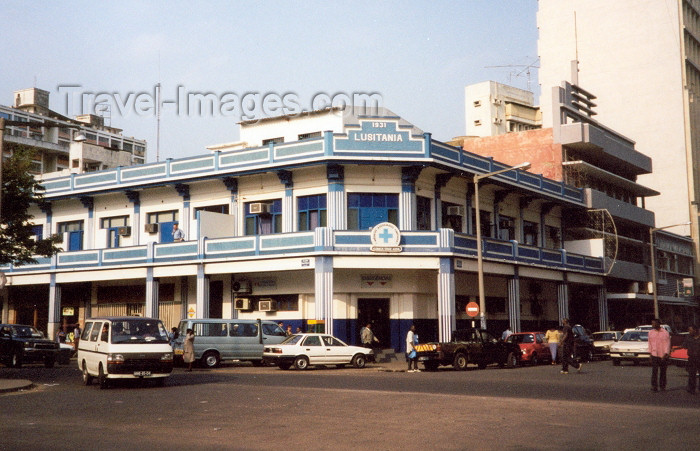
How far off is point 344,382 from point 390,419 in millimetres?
8789

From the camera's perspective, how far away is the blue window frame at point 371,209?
34.2m

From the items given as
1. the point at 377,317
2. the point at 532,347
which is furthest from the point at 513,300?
the point at 377,317

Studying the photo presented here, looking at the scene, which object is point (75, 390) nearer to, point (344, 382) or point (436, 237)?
point (344, 382)

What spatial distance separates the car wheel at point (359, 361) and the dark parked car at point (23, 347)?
38.3 feet

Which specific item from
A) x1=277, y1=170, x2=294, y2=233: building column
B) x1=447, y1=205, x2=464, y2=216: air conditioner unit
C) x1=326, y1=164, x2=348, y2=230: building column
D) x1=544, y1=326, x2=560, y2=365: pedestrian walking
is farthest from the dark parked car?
x1=544, y1=326, x2=560, y2=365: pedestrian walking

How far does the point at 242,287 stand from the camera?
36594 mm

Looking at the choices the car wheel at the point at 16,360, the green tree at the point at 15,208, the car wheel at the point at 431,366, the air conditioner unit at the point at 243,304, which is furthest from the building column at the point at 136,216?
the car wheel at the point at 431,366

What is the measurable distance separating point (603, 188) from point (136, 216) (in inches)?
1246

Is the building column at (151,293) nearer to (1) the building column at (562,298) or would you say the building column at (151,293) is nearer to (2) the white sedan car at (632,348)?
(2) the white sedan car at (632,348)

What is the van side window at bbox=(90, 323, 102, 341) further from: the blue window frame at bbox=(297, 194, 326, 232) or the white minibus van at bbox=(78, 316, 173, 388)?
the blue window frame at bbox=(297, 194, 326, 232)

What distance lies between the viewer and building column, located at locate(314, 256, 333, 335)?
32.0 metres

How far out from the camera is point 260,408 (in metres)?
14.3

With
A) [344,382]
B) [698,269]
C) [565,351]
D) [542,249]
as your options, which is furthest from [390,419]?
[698,269]

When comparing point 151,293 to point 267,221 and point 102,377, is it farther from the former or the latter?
point 102,377
